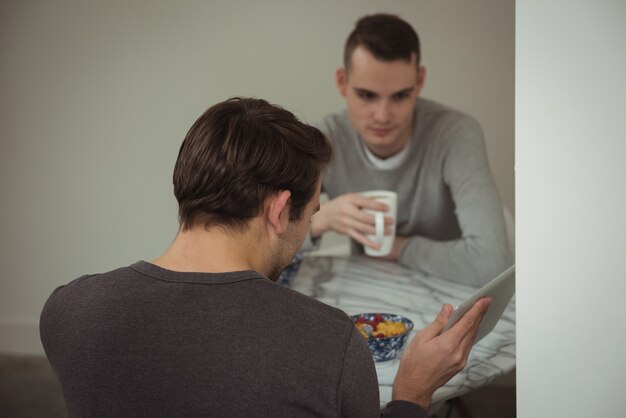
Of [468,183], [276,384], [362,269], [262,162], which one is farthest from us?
[468,183]

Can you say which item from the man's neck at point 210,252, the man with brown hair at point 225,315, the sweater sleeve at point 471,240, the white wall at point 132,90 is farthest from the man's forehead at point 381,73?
the man's neck at point 210,252

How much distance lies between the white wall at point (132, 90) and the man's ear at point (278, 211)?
1819mm

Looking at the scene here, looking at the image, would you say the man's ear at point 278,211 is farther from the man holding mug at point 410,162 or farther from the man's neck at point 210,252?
the man holding mug at point 410,162

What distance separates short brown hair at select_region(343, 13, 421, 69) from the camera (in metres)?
2.30

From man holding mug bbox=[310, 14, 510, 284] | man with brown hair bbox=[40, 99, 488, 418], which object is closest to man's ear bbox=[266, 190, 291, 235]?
man with brown hair bbox=[40, 99, 488, 418]

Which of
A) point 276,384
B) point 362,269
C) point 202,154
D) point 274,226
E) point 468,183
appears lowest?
point 362,269

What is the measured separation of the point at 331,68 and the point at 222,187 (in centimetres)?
191

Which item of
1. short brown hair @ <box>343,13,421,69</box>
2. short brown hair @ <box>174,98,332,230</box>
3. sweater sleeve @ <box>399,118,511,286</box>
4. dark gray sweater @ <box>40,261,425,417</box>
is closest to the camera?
dark gray sweater @ <box>40,261,425,417</box>

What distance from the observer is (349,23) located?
8.96 feet

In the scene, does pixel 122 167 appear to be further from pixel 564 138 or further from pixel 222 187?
pixel 564 138

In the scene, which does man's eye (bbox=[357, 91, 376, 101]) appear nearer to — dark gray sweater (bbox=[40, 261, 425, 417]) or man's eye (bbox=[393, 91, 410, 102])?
man's eye (bbox=[393, 91, 410, 102])

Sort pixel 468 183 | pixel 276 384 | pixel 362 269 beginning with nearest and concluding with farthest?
pixel 276 384 < pixel 362 269 < pixel 468 183

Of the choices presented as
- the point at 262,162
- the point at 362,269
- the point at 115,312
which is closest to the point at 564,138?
the point at 262,162

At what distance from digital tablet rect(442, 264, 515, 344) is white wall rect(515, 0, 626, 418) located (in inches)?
5.6
